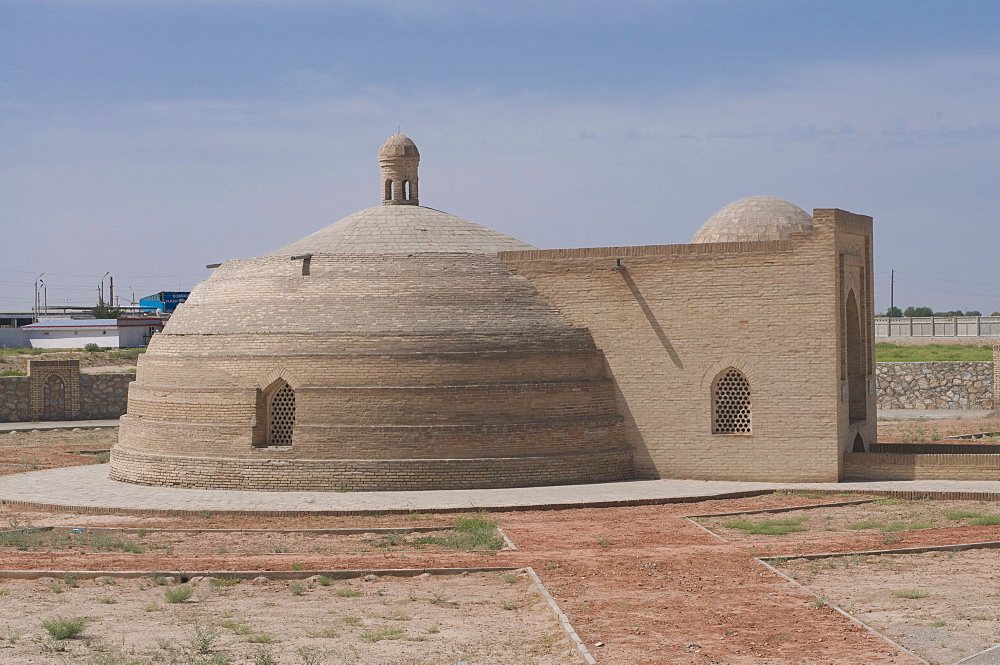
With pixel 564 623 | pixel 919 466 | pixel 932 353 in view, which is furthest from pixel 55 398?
pixel 932 353

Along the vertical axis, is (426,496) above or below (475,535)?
above

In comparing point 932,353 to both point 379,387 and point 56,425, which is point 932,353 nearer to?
point 56,425

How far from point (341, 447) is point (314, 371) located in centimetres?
148

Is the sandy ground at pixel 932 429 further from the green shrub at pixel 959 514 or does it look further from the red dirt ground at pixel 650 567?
the red dirt ground at pixel 650 567

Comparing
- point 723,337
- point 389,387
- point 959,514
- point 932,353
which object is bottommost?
point 959,514

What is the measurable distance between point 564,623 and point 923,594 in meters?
4.07

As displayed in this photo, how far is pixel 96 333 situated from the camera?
71375mm

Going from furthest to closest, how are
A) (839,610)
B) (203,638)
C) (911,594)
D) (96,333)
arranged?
(96,333)
(911,594)
(839,610)
(203,638)

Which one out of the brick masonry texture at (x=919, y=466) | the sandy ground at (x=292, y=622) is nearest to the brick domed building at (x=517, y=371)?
the brick masonry texture at (x=919, y=466)

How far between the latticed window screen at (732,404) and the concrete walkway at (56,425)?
876 inches

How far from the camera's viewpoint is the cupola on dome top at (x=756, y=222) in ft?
86.4

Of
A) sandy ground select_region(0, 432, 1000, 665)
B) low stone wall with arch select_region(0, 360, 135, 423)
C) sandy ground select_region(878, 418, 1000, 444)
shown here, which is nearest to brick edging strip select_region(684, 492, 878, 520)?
sandy ground select_region(0, 432, 1000, 665)

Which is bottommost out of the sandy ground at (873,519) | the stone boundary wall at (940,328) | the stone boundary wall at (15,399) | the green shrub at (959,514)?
the sandy ground at (873,519)

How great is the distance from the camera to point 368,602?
527 inches
